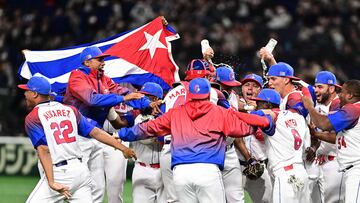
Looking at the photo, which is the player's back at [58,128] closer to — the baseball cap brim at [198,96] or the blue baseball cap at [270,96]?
the baseball cap brim at [198,96]

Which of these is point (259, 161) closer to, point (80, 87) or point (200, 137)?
point (200, 137)

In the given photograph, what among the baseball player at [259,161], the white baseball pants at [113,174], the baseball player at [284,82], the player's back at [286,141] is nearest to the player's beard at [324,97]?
the baseball player at [284,82]

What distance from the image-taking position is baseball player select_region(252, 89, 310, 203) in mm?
12388

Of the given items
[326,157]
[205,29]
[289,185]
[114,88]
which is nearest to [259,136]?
[326,157]

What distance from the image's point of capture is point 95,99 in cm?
1364

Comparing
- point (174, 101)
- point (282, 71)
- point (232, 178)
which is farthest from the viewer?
point (174, 101)

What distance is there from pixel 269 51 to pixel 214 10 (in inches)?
478

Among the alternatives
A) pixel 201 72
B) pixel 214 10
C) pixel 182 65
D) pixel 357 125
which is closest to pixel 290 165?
pixel 357 125

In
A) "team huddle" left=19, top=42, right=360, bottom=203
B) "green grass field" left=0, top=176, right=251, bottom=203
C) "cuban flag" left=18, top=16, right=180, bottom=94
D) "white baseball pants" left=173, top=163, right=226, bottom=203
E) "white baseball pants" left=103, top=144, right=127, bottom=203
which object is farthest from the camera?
"green grass field" left=0, top=176, right=251, bottom=203

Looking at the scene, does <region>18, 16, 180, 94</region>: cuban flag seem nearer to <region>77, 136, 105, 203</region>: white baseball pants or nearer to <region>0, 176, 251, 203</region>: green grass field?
<region>77, 136, 105, 203</region>: white baseball pants

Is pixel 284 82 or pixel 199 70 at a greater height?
pixel 199 70

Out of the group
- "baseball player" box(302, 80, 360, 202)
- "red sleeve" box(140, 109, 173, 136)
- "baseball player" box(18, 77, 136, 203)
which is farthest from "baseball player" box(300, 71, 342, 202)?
"baseball player" box(18, 77, 136, 203)

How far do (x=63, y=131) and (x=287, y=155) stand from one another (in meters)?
3.13

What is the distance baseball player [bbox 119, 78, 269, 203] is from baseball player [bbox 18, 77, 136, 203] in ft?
A: 3.60
